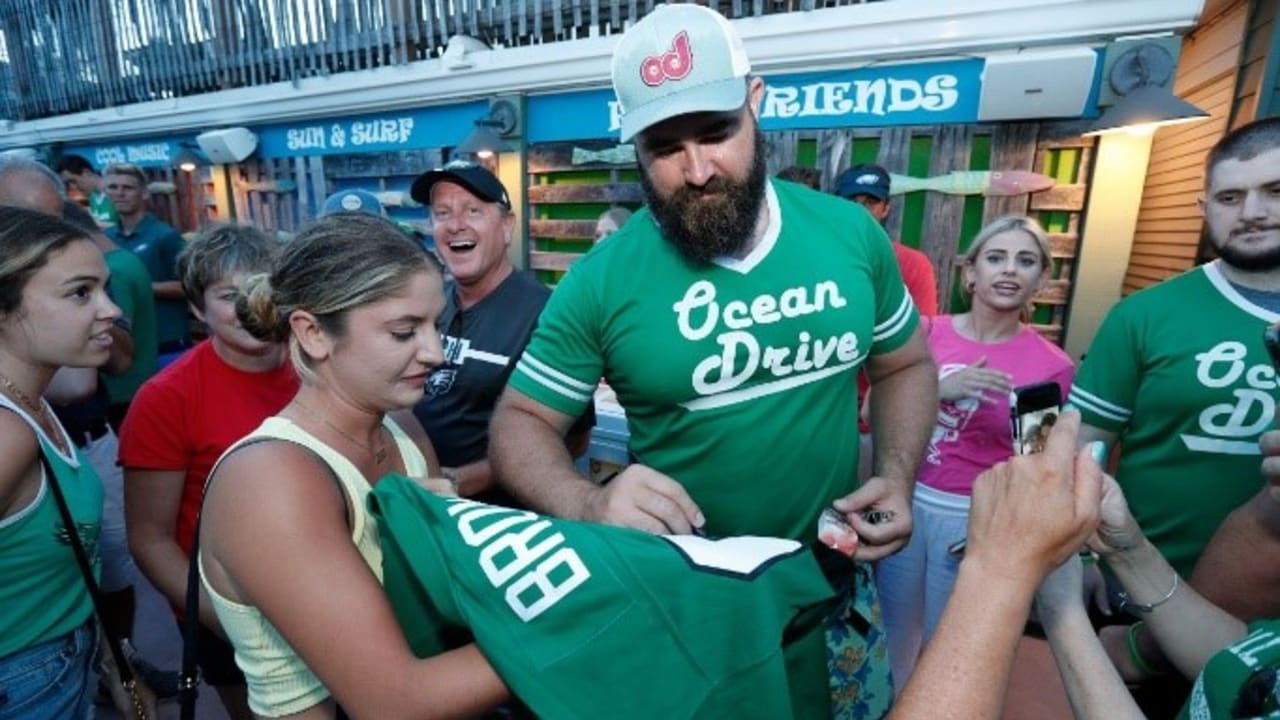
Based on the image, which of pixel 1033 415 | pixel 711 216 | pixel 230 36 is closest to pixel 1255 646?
pixel 1033 415

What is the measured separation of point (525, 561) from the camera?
3.02ft

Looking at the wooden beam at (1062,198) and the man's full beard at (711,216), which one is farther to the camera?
the wooden beam at (1062,198)

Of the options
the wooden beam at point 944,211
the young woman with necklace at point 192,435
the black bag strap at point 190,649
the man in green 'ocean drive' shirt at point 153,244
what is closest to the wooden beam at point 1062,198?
the wooden beam at point 944,211

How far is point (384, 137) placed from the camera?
788 cm

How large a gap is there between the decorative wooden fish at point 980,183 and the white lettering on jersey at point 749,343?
411cm

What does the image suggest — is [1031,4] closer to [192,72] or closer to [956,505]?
[956,505]

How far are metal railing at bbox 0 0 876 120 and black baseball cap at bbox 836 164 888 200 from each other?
2136 millimetres

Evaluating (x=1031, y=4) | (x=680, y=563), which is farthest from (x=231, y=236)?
(x=1031, y=4)

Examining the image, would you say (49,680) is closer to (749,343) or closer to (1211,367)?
(749,343)

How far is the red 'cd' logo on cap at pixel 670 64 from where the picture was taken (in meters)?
1.62

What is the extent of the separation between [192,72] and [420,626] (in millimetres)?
11985

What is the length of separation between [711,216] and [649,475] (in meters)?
0.73

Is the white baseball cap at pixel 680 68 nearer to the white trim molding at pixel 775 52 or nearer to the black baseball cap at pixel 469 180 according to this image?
the black baseball cap at pixel 469 180

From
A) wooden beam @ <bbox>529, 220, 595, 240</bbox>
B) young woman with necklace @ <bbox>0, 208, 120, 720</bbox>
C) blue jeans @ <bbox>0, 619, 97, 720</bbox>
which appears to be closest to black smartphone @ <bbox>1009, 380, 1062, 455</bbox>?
young woman with necklace @ <bbox>0, 208, 120, 720</bbox>
